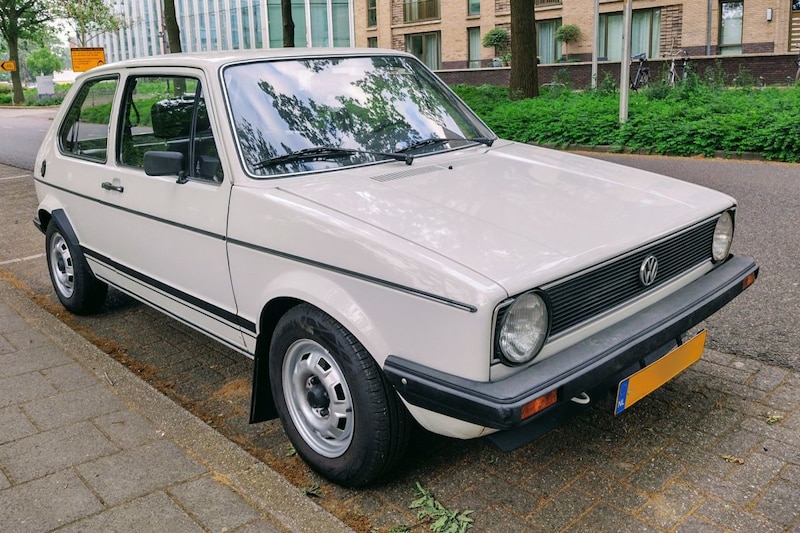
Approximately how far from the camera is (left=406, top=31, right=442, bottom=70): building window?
4216cm

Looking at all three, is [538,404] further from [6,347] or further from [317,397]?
[6,347]

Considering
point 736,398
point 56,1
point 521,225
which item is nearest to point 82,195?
point 521,225

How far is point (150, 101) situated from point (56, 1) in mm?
47961

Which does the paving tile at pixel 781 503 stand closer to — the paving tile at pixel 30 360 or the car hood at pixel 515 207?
the car hood at pixel 515 207

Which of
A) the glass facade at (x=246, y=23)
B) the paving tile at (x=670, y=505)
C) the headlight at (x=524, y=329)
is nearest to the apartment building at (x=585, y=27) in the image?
the glass facade at (x=246, y=23)

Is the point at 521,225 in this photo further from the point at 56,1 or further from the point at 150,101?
the point at 56,1

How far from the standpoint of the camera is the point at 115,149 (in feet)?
15.0

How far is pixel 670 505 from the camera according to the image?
2971mm

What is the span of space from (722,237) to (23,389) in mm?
3701

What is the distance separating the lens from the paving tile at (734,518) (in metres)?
2.80

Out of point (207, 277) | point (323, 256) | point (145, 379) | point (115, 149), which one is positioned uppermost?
point (115, 149)

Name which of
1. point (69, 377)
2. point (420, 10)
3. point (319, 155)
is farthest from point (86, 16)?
point (319, 155)

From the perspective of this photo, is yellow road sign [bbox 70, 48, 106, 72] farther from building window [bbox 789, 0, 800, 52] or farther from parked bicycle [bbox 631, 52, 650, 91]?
building window [bbox 789, 0, 800, 52]

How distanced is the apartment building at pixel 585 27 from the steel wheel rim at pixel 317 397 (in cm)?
3143
